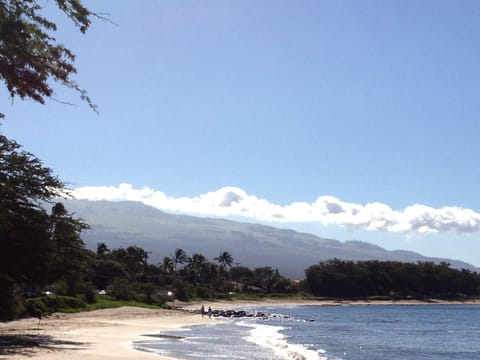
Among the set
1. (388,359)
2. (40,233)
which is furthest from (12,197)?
(388,359)

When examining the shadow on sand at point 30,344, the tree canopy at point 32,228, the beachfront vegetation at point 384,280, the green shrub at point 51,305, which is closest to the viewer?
the shadow on sand at point 30,344

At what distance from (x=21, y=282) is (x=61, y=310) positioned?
24.4 metres

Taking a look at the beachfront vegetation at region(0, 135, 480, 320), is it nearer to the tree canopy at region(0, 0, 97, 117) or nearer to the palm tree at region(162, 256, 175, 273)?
the palm tree at region(162, 256, 175, 273)

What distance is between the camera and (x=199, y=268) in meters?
149

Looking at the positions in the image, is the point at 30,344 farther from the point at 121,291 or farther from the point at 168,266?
the point at 168,266

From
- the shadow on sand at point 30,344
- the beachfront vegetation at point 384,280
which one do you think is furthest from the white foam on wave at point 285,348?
the beachfront vegetation at point 384,280

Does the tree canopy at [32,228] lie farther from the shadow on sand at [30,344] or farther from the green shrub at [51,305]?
the green shrub at [51,305]

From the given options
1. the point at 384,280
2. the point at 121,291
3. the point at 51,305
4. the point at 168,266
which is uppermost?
the point at 168,266

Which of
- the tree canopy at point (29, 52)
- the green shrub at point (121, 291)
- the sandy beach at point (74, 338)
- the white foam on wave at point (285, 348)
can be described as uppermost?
the tree canopy at point (29, 52)

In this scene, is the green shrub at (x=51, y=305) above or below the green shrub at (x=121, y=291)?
below

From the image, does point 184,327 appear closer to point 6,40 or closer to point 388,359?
point 388,359

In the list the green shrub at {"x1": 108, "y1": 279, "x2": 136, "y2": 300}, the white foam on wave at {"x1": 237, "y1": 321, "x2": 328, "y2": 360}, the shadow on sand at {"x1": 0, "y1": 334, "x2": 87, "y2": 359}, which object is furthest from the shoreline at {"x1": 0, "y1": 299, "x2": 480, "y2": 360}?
the green shrub at {"x1": 108, "y1": 279, "x2": 136, "y2": 300}

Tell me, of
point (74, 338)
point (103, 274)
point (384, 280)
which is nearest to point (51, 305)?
point (74, 338)

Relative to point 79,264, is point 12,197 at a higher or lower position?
higher
